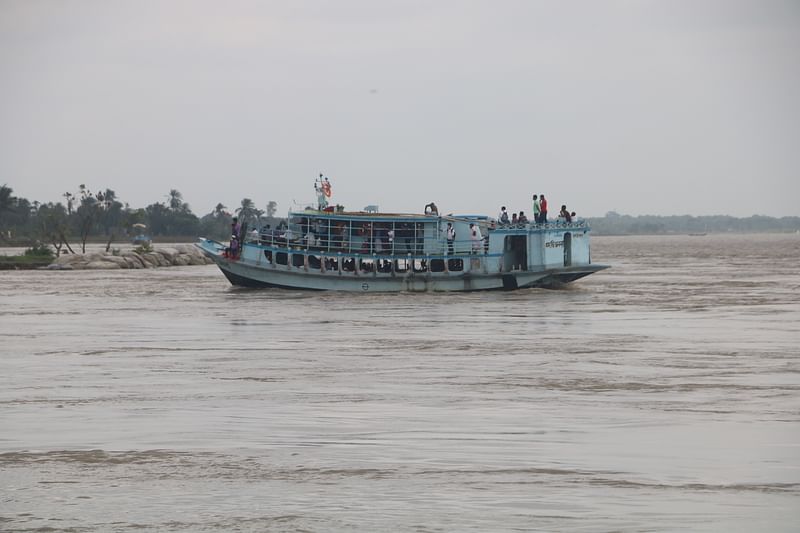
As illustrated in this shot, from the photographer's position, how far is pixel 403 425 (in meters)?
16.7

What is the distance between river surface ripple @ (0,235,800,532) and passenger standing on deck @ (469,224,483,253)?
12692 millimetres

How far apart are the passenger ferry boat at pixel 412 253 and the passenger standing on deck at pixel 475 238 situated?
0.17 ft

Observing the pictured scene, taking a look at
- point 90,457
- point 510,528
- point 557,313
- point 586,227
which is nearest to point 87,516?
point 90,457

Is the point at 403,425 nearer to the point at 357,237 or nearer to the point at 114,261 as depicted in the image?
the point at 357,237

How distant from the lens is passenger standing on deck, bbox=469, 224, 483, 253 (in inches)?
1871

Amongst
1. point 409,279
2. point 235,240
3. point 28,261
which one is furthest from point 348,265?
point 28,261

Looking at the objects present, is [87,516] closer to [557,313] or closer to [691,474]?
[691,474]

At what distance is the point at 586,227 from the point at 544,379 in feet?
91.3

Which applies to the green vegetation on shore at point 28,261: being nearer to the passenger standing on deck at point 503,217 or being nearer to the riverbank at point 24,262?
the riverbank at point 24,262

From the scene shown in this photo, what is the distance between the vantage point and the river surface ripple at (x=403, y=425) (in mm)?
12047

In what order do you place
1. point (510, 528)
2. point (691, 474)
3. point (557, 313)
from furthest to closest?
point (557, 313), point (691, 474), point (510, 528)

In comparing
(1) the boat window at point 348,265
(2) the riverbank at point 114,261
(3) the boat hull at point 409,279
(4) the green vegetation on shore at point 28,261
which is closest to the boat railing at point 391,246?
(1) the boat window at point 348,265

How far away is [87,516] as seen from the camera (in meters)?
11.9

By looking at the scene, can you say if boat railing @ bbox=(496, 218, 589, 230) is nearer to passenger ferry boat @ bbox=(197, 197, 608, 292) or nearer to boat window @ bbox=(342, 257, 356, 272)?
passenger ferry boat @ bbox=(197, 197, 608, 292)
